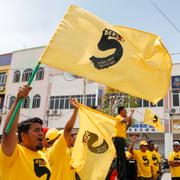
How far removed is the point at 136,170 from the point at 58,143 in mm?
4912

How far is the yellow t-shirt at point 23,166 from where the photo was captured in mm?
2803

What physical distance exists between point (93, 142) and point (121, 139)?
10.7 ft

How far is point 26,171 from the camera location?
287cm

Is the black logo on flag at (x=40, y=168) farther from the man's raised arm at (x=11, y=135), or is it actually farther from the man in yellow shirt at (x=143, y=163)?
the man in yellow shirt at (x=143, y=163)

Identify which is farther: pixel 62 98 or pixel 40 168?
pixel 62 98

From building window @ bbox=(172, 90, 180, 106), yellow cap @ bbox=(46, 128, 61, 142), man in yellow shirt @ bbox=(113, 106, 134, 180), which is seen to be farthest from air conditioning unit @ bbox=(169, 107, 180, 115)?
yellow cap @ bbox=(46, 128, 61, 142)

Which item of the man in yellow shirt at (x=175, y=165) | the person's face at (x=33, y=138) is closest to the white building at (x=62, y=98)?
the man in yellow shirt at (x=175, y=165)

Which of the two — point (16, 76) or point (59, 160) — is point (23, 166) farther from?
point (16, 76)

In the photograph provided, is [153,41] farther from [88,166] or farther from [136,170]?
[136,170]

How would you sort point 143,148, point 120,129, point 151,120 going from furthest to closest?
point 151,120 → point 143,148 → point 120,129

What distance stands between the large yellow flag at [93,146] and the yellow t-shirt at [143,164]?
168 inches

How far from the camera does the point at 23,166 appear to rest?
287cm

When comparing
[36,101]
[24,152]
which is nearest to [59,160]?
[24,152]

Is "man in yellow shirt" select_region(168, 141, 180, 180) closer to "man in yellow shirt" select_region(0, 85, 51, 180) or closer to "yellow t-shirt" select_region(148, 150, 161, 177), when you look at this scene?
"yellow t-shirt" select_region(148, 150, 161, 177)
